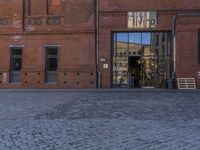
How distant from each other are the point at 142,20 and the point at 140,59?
358 cm

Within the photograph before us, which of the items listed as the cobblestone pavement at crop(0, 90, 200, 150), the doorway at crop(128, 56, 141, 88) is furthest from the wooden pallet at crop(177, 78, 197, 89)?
the cobblestone pavement at crop(0, 90, 200, 150)

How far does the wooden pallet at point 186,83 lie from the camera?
123ft

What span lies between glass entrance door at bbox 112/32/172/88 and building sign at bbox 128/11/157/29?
0.82 m

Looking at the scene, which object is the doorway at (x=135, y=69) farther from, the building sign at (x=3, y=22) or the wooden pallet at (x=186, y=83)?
the building sign at (x=3, y=22)

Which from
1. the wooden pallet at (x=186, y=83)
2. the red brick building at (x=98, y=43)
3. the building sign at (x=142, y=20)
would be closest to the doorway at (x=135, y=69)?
the red brick building at (x=98, y=43)

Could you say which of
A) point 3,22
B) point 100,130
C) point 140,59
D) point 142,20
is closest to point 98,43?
point 140,59

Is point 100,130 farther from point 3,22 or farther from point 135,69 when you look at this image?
point 3,22

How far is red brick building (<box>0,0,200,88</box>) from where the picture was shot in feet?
125

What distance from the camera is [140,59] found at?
130 feet

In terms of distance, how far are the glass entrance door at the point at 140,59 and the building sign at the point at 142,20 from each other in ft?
2.70

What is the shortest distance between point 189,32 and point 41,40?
1352 centimetres

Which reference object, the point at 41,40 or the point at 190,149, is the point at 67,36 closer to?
the point at 41,40

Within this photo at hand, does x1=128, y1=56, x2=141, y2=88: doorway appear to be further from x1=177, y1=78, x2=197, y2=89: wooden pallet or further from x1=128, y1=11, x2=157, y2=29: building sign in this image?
x1=177, y1=78, x2=197, y2=89: wooden pallet

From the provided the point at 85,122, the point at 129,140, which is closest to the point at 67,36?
the point at 85,122
